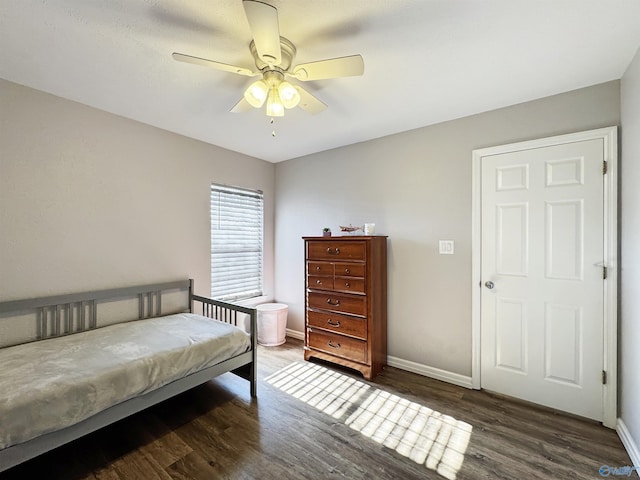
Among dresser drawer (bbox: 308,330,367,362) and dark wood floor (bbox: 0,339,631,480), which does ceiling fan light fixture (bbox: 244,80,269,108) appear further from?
dresser drawer (bbox: 308,330,367,362)

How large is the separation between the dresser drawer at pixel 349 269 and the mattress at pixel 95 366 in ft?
3.54

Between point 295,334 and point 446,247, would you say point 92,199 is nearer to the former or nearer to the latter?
point 295,334

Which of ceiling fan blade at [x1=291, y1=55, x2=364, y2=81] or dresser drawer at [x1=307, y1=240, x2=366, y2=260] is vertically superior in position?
ceiling fan blade at [x1=291, y1=55, x2=364, y2=81]

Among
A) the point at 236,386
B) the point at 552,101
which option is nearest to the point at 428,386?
the point at 236,386

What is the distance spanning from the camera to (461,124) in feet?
8.68

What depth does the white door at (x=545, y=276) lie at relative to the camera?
2092mm

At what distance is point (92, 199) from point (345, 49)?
2.36m

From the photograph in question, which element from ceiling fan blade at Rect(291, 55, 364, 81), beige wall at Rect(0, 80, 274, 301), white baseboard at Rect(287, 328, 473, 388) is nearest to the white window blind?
beige wall at Rect(0, 80, 274, 301)

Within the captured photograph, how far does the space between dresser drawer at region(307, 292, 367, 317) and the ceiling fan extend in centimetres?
177

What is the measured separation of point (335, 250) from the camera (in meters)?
2.94

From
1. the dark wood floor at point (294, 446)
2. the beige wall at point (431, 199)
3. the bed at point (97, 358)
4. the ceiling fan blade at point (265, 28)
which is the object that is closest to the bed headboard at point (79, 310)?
the bed at point (97, 358)

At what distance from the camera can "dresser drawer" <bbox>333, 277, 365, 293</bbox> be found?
2.77 metres

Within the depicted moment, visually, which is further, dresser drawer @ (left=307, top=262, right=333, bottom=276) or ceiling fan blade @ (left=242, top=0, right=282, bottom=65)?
dresser drawer @ (left=307, top=262, right=333, bottom=276)

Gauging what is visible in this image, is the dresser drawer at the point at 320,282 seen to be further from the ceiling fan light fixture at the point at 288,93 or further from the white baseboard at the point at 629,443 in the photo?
the white baseboard at the point at 629,443
